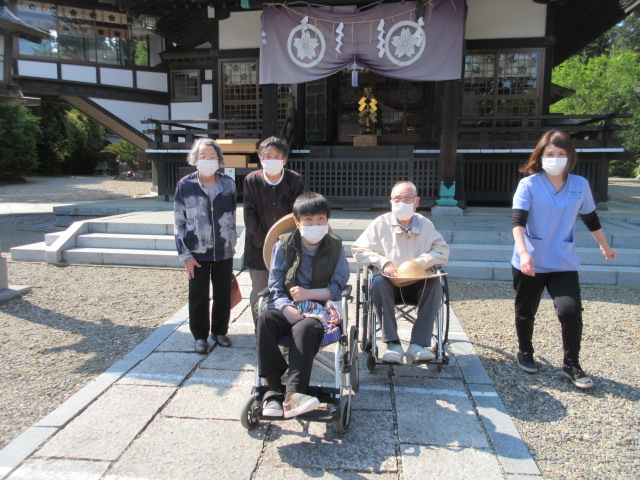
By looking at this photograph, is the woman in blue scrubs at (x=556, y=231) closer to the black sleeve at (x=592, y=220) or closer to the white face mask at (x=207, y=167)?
the black sleeve at (x=592, y=220)

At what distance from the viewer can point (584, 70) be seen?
2766 cm

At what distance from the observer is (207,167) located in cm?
394

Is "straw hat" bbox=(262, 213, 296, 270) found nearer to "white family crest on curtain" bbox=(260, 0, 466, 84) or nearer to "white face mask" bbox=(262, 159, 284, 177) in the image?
"white face mask" bbox=(262, 159, 284, 177)

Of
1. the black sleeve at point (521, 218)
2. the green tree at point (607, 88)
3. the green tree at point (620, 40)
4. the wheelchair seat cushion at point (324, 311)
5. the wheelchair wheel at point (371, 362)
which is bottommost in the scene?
the wheelchair wheel at point (371, 362)

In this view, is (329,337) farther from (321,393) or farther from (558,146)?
(558,146)

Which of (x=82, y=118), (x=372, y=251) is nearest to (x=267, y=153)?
(x=372, y=251)

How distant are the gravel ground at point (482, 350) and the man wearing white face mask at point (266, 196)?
1450 mm

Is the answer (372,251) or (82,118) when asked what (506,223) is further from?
(82,118)

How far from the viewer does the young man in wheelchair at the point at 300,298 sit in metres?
2.84

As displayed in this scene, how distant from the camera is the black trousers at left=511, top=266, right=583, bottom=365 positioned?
3432 millimetres

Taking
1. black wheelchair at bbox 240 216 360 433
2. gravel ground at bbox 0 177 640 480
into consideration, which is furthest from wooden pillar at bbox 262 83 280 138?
black wheelchair at bbox 240 216 360 433

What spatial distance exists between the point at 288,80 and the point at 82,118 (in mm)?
23588

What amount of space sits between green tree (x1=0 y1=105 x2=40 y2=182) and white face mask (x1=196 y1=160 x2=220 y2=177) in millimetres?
21520

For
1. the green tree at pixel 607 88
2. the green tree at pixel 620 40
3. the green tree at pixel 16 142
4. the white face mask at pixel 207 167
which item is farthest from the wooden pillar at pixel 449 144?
the green tree at pixel 620 40
